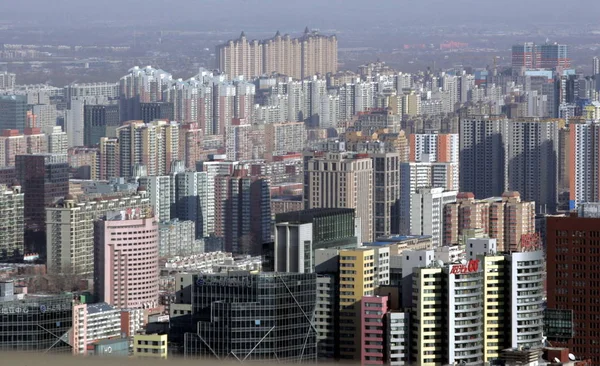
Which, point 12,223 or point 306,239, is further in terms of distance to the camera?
point 12,223

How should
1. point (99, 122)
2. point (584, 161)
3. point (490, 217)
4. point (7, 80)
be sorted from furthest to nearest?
point (99, 122)
point (584, 161)
point (7, 80)
point (490, 217)

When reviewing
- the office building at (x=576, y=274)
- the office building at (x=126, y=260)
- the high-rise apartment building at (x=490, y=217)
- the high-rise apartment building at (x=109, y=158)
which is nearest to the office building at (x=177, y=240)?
the office building at (x=126, y=260)

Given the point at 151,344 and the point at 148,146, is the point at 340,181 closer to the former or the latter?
the point at 148,146

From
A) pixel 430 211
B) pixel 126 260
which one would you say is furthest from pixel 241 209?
pixel 126 260

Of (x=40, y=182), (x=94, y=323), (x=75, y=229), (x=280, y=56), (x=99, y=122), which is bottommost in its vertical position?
(x=94, y=323)

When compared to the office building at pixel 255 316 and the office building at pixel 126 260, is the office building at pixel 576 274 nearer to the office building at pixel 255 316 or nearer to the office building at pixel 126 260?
the office building at pixel 255 316

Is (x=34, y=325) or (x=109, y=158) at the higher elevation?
(x=109, y=158)

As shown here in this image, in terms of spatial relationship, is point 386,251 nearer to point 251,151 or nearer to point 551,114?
point 251,151
